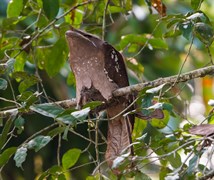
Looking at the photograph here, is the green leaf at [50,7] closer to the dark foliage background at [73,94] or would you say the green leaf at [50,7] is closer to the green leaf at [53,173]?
the dark foliage background at [73,94]

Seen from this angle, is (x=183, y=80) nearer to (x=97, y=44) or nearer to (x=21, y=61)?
(x=97, y=44)

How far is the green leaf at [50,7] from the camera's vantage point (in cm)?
207

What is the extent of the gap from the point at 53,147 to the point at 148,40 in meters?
1.68

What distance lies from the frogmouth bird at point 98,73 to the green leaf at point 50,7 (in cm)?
8

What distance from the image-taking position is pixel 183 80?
1.87 meters

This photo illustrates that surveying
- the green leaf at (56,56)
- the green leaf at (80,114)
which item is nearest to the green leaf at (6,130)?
the green leaf at (80,114)

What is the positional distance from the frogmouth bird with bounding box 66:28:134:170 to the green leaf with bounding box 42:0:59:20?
85mm

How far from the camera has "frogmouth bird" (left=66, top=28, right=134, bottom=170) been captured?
6.96 ft

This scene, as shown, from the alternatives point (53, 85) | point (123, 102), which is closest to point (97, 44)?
point (123, 102)

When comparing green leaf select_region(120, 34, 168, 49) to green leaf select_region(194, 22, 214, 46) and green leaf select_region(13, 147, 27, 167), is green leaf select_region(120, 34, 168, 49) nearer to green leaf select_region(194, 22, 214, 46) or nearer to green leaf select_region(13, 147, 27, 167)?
green leaf select_region(194, 22, 214, 46)

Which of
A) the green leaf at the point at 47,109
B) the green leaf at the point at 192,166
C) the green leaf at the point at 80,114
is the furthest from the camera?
the green leaf at the point at 47,109

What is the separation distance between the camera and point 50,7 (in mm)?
2088

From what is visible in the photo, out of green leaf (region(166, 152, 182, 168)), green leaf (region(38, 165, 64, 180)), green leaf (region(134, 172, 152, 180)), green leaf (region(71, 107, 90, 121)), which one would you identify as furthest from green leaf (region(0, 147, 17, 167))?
green leaf (region(166, 152, 182, 168))

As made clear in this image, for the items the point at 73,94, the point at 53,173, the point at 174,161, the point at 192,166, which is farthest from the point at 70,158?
the point at 73,94
